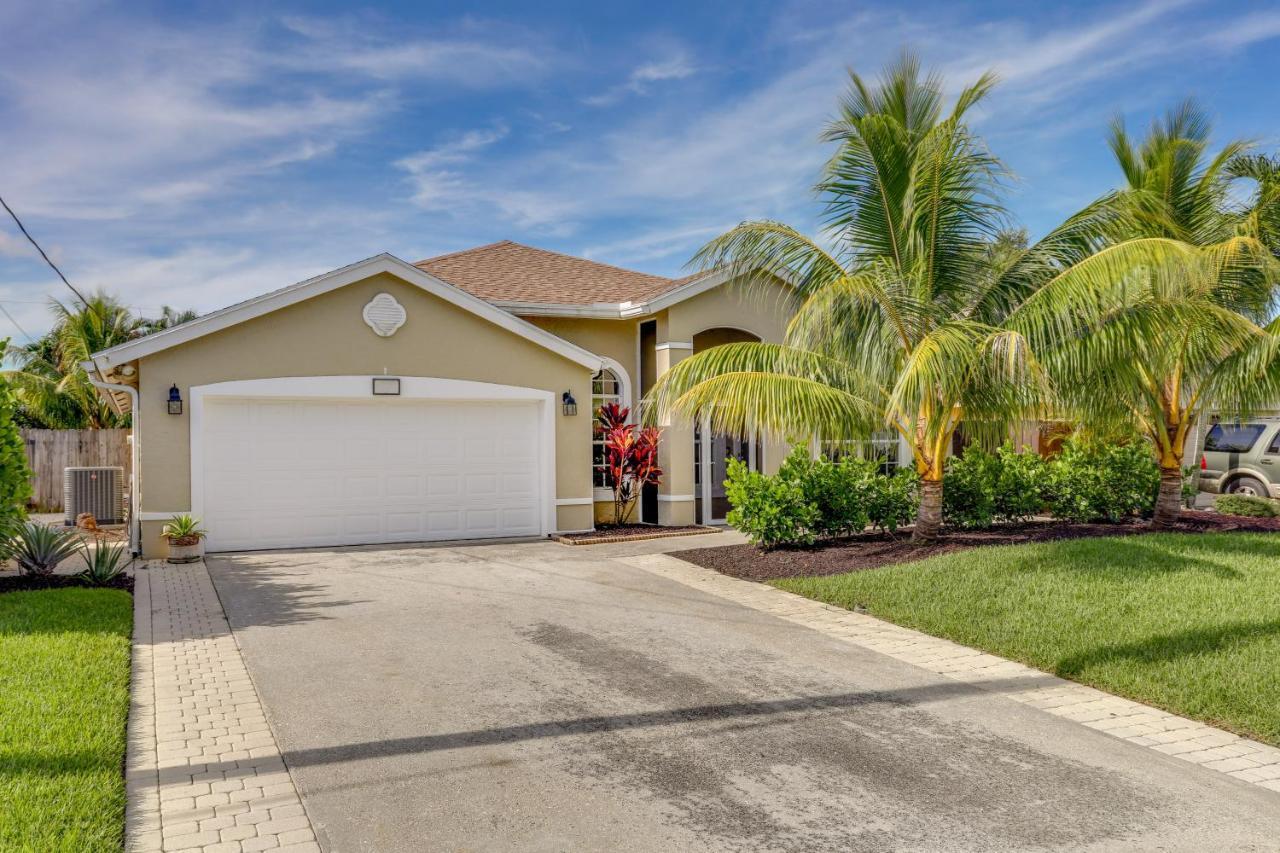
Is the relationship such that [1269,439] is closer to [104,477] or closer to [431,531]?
[431,531]

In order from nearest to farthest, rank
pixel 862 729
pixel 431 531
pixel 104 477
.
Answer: pixel 862 729 < pixel 431 531 < pixel 104 477

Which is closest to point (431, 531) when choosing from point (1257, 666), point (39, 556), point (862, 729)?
point (39, 556)

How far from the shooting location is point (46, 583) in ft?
32.0

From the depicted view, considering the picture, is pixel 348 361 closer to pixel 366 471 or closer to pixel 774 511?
pixel 366 471

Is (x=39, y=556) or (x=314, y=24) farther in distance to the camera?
(x=314, y=24)

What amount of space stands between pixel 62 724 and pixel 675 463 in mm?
10927

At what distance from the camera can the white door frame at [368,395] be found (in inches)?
472

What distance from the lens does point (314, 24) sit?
12945 mm

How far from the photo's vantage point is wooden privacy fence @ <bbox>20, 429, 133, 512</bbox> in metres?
20.2

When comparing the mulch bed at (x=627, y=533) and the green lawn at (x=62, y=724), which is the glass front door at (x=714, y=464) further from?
the green lawn at (x=62, y=724)

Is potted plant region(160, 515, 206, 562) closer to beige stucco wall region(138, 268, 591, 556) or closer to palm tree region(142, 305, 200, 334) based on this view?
beige stucco wall region(138, 268, 591, 556)

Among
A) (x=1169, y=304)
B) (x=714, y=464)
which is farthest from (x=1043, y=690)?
(x=714, y=464)

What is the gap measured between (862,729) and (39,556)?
913cm

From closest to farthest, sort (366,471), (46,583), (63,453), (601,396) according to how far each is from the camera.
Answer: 1. (46,583)
2. (366,471)
3. (601,396)
4. (63,453)
